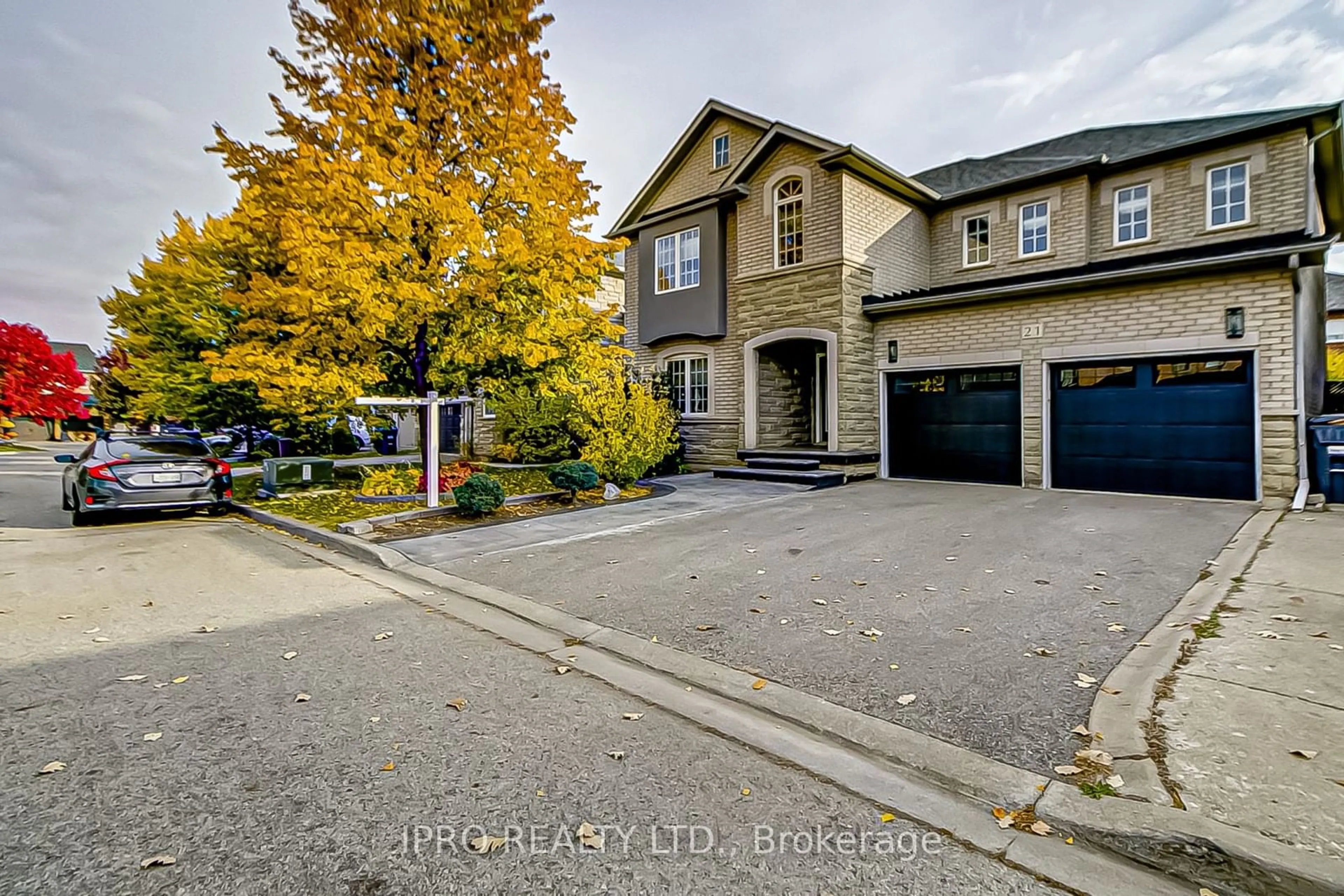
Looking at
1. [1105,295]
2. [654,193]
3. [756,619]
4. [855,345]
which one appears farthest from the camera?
[654,193]

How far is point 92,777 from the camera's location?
266 centimetres

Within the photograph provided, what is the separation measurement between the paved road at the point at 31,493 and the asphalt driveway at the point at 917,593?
7.85 m

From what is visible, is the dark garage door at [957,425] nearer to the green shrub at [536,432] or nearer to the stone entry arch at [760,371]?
the stone entry arch at [760,371]

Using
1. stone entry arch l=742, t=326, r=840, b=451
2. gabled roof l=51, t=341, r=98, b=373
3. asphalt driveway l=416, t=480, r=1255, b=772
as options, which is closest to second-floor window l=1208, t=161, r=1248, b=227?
asphalt driveway l=416, t=480, r=1255, b=772

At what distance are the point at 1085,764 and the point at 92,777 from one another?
426 centimetres

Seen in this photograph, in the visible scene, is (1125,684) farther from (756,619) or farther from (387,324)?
(387,324)

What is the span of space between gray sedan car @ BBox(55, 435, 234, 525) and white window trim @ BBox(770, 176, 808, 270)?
462 inches

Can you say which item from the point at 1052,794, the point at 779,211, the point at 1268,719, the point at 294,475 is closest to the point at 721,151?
the point at 779,211

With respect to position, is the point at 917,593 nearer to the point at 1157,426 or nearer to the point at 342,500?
the point at 1157,426

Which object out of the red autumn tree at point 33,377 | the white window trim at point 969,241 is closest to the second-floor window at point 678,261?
the white window trim at point 969,241

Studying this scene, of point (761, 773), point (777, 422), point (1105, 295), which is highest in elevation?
point (1105, 295)

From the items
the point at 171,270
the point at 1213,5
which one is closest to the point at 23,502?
the point at 171,270

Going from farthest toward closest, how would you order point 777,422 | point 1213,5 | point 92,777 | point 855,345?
point 777,422 < point 855,345 < point 1213,5 < point 92,777

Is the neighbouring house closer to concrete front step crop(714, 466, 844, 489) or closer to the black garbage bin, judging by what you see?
concrete front step crop(714, 466, 844, 489)
